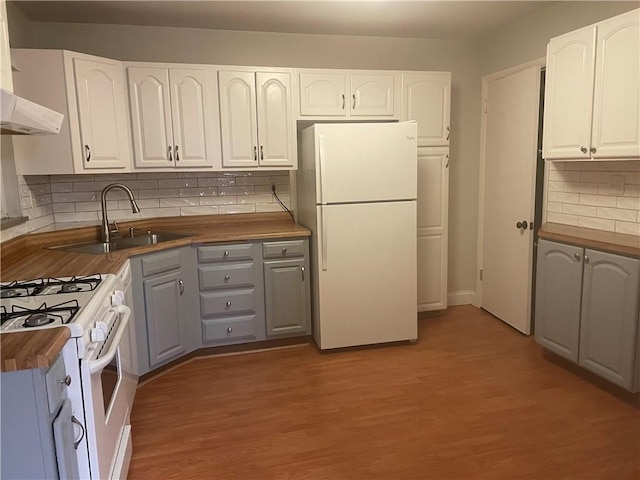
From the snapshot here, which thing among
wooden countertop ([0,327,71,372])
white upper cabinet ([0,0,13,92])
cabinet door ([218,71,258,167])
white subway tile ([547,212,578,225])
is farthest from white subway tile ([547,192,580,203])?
white upper cabinet ([0,0,13,92])

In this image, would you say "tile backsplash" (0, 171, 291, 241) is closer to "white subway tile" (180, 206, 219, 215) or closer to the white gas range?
"white subway tile" (180, 206, 219, 215)

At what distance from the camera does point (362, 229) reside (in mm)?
3182

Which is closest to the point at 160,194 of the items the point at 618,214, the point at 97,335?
the point at 97,335

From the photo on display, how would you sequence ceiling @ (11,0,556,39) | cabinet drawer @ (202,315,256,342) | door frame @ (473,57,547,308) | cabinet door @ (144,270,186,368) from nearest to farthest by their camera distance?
cabinet door @ (144,270,186,368)
ceiling @ (11,0,556,39)
cabinet drawer @ (202,315,256,342)
door frame @ (473,57,547,308)

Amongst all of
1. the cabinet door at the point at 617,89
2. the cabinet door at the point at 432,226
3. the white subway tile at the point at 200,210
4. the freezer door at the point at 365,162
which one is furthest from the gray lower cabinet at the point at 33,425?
the cabinet door at the point at 432,226

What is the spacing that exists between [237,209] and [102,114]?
120 centimetres

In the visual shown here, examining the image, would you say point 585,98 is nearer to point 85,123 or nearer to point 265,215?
point 265,215

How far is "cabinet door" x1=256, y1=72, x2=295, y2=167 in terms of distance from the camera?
3273mm

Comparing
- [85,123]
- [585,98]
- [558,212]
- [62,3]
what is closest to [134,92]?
[85,123]

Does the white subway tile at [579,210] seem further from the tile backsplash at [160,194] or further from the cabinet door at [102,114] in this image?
the cabinet door at [102,114]

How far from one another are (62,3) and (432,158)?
2796 mm

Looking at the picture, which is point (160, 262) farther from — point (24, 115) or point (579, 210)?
point (579, 210)

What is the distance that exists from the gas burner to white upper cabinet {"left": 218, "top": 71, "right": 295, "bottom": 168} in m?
2.04

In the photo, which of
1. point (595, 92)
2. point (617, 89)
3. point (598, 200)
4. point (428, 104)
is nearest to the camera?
point (617, 89)
